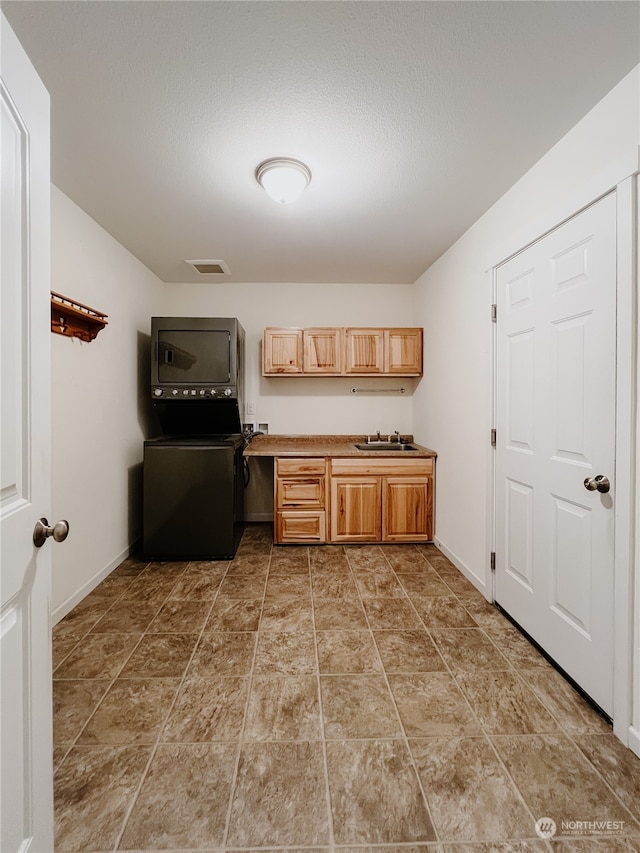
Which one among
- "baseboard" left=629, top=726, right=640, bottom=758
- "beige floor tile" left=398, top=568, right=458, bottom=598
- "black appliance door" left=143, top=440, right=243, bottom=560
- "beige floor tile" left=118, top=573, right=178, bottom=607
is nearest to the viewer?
"baseboard" left=629, top=726, right=640, bottom=758

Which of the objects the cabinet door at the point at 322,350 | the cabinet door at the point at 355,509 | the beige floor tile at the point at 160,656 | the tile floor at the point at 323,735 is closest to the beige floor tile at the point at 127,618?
the tile floor at the point at 323,735

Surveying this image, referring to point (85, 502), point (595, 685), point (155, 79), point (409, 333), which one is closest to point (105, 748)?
point (85, 502)

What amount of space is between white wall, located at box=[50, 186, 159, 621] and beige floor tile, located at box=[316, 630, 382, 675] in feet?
5.01

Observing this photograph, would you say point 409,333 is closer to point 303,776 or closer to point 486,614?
point 486,614

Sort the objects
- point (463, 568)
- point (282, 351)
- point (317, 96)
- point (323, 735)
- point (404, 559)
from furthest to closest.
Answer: point (282, 351) < point (404, 559) < point (463, 568) < point (317, 96) < point (323, 735)

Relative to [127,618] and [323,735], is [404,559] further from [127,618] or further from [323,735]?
[127,618]

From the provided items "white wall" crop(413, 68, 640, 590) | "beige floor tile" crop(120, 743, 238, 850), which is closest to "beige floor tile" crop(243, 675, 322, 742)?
"beige floor tile" crop(120, 743, 238, 850)

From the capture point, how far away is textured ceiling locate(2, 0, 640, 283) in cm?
122

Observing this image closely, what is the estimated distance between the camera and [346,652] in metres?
1.89

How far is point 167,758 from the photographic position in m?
1.31

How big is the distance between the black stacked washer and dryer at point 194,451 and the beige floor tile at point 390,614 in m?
1.27

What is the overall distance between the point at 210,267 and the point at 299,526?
247 centimetres

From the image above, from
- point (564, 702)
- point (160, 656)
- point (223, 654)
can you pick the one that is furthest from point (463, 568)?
point (160, 656)

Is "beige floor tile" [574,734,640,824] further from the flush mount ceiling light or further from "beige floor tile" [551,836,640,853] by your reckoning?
the flush mount ceiling light
